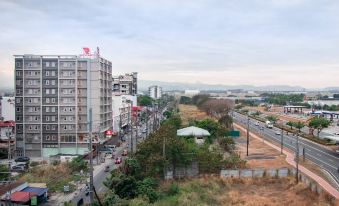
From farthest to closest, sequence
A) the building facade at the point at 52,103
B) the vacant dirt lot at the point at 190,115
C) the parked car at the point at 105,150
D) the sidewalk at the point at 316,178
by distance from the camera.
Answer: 1. the vacant dirt lot at the point at 190,115
2. the parked car at the point at 105,150
3. the building facade at the point at 52,103
4. the sidewalk at the point at 316,178

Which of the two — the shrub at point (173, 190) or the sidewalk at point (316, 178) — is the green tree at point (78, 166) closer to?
the shrub at point (173, 190)

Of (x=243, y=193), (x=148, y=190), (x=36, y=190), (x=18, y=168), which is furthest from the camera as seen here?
(x=18, y=168)

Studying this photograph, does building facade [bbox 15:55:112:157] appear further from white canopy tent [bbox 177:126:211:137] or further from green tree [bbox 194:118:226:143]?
green tree [bbox 194:118:226:143]

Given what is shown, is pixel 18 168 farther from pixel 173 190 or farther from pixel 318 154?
pixel 318 154

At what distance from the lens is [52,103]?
145 ft

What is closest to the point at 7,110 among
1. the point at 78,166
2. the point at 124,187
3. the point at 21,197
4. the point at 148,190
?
the point at 78,166

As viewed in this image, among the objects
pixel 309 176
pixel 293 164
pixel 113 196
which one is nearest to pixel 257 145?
pixel 293 164

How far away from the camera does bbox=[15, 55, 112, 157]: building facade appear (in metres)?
43.9

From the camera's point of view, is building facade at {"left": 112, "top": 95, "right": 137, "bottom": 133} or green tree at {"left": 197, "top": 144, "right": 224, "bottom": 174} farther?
building facade at {"left": 112, "top": 95, "right": 137, "bottom": 133}

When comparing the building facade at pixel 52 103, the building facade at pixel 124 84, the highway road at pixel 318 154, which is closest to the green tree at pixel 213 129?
the highway road at pixel 318 154

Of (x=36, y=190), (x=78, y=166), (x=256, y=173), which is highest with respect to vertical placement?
(x=256, y=173)

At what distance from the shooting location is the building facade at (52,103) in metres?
43.9

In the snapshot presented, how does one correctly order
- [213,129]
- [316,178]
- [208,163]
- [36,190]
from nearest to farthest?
[36,190], [316,178], [208,163], [213,129]

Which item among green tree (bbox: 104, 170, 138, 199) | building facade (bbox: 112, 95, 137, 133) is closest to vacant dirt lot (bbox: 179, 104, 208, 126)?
building facade (bbox: 112, 95, 137, 133)
